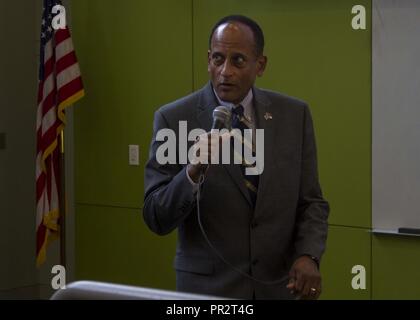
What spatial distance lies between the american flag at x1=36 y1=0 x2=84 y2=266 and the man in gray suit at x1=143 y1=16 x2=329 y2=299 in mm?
2983

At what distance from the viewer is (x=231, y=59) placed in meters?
2.11

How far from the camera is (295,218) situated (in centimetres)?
221

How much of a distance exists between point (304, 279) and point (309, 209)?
24 cm

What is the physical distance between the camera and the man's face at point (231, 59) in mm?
2105

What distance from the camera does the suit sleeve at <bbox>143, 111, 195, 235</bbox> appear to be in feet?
6.59

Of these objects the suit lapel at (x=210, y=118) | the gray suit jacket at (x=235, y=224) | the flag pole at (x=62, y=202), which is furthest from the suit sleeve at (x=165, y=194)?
the flag pole at (x=62, y=202)

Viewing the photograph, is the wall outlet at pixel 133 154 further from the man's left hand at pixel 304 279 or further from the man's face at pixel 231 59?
the man's left hand at pixel 304 279

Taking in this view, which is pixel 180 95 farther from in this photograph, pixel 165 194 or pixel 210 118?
pixel 165 194

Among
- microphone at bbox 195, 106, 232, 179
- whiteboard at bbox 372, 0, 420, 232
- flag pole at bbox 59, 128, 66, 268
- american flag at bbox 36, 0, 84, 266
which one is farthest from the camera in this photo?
flag pole at bbox 59, 128, 66, 268

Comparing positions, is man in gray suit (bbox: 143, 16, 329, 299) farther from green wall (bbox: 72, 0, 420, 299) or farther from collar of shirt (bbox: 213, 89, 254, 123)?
green wall (bbox: 72, 0, 420, 299)

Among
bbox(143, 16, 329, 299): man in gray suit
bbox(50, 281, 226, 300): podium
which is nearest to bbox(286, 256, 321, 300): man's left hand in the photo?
bbox(143, 16, 329, 299): man in gray suit

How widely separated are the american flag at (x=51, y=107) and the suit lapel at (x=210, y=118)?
295 cm
